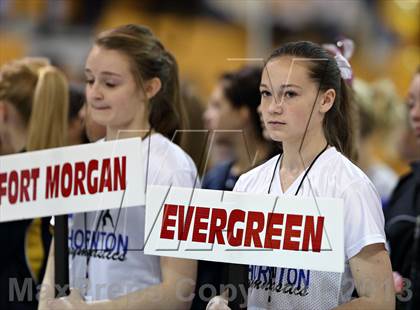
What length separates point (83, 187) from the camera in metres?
2.12

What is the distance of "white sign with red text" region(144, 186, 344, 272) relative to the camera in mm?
1815

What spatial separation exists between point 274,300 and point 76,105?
1.42 metres

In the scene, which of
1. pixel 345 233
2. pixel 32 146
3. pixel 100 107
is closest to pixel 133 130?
pixel 100 107

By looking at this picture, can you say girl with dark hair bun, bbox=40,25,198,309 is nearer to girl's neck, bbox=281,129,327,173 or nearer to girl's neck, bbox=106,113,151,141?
girl's neck, bbox=106,113,151,141

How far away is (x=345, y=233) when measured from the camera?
192 centimetres

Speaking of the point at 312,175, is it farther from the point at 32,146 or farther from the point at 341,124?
the point at 32,146

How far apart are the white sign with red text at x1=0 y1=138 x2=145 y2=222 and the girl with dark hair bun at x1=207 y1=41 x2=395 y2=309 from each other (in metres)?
0.30

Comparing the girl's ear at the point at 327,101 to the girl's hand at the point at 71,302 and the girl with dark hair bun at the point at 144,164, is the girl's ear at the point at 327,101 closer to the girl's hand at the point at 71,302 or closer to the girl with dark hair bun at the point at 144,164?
the girl with dark hair bun at the point at 144,164

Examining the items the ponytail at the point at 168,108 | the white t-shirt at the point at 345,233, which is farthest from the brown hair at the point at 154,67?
the white t-shirt at the point at 345,233

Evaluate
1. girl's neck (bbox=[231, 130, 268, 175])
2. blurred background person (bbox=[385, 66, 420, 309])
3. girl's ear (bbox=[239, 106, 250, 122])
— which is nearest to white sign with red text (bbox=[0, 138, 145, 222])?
girl's neck (bbox=[231, 130, 268, 175])

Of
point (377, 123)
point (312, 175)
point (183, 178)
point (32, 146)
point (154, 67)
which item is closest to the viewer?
point (312, 175)

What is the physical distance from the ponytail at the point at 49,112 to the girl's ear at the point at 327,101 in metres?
1.07

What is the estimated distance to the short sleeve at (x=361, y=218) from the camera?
1894mm

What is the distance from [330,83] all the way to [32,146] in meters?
1.11
